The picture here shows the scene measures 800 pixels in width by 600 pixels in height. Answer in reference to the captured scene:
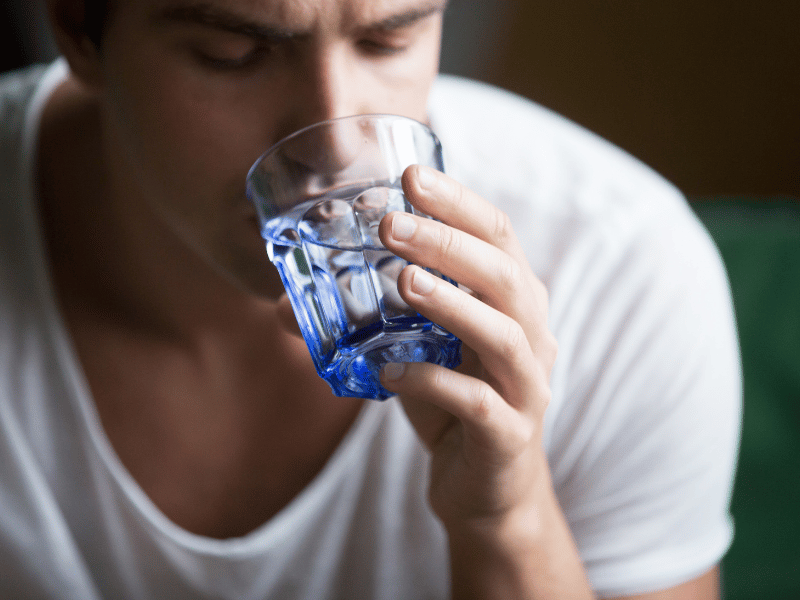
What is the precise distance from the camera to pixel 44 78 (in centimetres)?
123

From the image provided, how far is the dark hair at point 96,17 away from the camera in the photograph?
88 centimetres

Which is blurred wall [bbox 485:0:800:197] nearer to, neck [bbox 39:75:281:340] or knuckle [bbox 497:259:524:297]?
neck [bbox 39:75:281:340]

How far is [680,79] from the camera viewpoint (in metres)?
2.39

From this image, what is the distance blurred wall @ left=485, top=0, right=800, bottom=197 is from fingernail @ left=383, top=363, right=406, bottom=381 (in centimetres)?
203

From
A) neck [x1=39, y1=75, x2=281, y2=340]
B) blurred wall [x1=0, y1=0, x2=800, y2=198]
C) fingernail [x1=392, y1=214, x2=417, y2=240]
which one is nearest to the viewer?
fingernail [x1=392, y1=214, x2=417, y2=240]

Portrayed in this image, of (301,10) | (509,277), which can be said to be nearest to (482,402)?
(509,277)

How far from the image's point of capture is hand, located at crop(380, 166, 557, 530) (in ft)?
2.02

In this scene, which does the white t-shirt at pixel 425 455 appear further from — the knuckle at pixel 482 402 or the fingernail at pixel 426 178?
the fingernail at pixel 426 178

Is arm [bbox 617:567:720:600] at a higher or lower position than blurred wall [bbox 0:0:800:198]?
lower

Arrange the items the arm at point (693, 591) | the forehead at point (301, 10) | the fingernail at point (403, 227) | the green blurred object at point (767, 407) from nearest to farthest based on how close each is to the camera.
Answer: the fingernail at point (403, 227) → the forehead at point (301, 10) → the arm at point (693, 591) → the green blurred object at point (767, 407)

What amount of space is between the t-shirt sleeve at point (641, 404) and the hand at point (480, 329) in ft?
0.92

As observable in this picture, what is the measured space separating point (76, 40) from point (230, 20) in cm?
A: 37

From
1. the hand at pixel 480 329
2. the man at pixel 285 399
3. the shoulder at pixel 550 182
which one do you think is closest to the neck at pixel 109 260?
the man at pixel 285 399

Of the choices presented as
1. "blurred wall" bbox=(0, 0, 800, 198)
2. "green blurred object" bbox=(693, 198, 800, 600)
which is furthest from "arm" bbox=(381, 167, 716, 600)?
"blurred wall" bbox=(0, 0, 800, 198)
